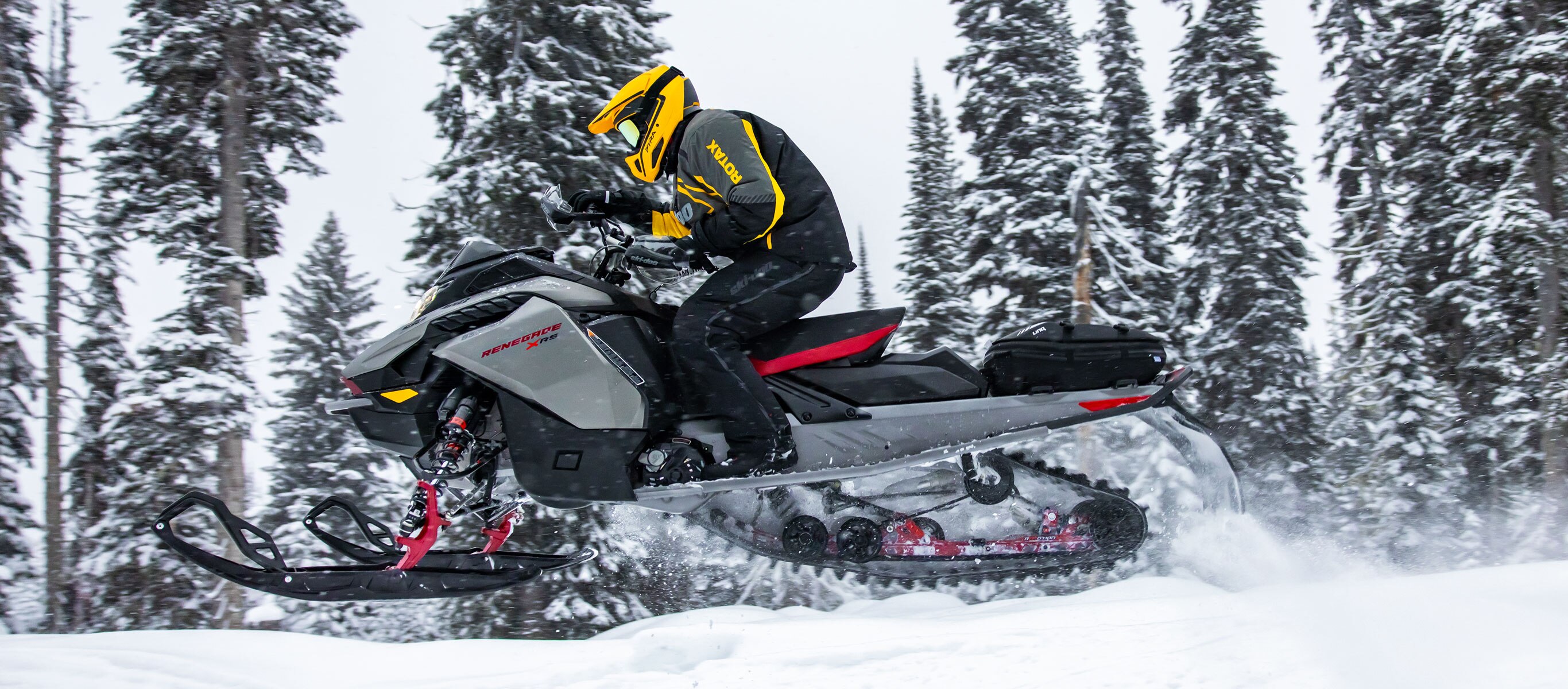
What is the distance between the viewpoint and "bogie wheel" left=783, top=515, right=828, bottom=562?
4.26 metres

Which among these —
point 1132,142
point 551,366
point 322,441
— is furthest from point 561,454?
point 322,441

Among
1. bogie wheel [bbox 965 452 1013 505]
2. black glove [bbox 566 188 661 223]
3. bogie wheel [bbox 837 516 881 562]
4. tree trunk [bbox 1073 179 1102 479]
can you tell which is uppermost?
tree trunk [bbox 1073 179 1102 479]

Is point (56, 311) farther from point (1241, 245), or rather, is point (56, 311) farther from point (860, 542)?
point (1241, 245)

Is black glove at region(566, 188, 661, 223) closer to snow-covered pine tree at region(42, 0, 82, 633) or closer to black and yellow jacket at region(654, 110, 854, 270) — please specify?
black and yellow jacket at region(654, 110, 854, 270)

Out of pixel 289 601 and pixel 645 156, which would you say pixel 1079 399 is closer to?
pixel 645 156

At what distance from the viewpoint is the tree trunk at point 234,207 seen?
410 inches

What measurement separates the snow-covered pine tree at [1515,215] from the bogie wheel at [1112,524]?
8.67 metres

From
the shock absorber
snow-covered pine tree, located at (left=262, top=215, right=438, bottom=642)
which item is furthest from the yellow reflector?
snow-covered pine tree, located at (left=262, top=215, right=438, bottom=642)

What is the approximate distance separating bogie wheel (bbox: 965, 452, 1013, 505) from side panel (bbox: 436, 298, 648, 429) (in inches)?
62.1

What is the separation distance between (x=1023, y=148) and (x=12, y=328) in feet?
41.0

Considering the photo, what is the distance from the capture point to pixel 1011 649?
3.20 meters

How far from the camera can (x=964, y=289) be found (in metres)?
13.1

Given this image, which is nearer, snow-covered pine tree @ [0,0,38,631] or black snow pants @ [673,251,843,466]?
black snow pants @ [673,251,843,466]

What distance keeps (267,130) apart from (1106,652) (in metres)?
11.9
